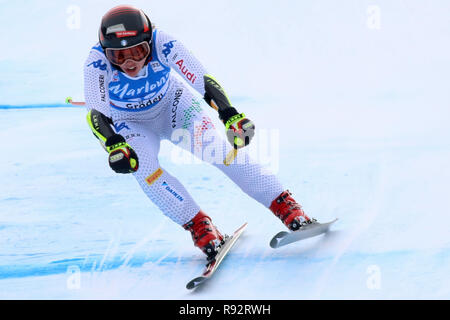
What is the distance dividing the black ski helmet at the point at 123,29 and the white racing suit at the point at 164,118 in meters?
0.19

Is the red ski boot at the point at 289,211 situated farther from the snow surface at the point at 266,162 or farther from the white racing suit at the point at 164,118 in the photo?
the snow surface at the point at 266,162

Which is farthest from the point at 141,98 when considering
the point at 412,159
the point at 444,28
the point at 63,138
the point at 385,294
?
the point at 444,28

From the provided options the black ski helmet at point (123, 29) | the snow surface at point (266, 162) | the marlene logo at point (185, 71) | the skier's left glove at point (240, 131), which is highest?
the black ski helmet at point (123, 29)

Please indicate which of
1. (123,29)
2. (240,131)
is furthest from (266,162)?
(123,29)

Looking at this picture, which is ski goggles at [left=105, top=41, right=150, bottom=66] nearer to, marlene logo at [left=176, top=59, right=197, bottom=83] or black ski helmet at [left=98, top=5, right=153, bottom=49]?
black ski helmet at [left=98, top=5, right=153, bottom=49]

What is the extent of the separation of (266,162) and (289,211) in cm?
198

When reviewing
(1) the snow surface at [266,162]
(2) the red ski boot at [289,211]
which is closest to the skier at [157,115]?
(2) the red ski boot at [289,211]

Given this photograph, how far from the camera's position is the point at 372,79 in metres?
8.72

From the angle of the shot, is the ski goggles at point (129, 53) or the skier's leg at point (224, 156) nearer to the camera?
the ski goggles at point (129, 53)

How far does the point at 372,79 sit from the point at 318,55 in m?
0.85

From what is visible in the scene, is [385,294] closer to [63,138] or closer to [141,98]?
[141,98]

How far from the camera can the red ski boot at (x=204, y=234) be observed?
169 inches

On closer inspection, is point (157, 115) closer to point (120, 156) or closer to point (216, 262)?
point (120, 156)

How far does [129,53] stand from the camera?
156 inches
